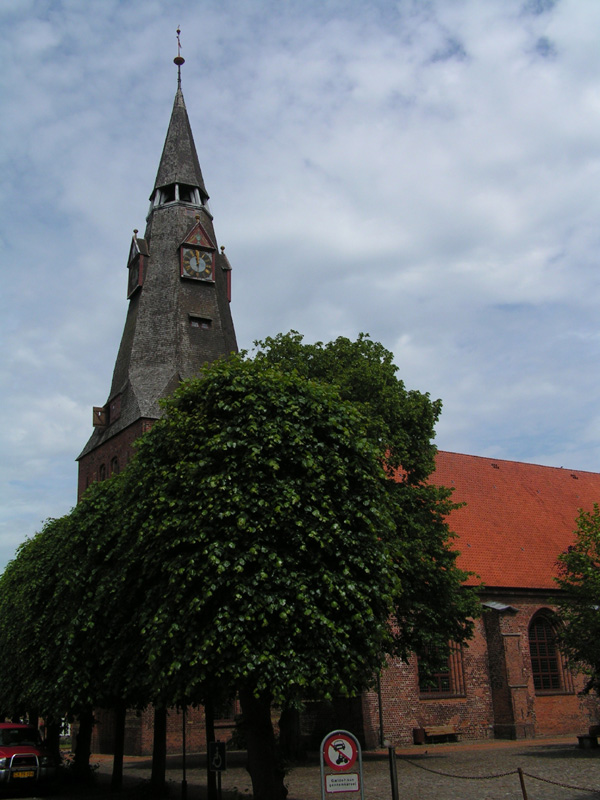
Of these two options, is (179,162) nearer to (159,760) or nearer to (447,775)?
(159,760)

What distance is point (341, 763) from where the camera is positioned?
10.0m

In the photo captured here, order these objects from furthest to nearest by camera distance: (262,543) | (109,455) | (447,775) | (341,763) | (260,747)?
(109,455) → (260,747) → (447,775) → (262,543) → (341,763)

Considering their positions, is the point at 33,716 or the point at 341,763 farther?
the point at 33,716

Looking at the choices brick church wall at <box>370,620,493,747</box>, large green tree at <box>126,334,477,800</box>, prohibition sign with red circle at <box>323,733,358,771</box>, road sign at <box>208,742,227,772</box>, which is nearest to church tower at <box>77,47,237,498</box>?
brick church wall at <box>370,620,493,747</box>

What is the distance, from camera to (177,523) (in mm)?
13523

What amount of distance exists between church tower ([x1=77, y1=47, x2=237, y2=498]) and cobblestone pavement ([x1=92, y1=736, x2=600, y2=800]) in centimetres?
1457

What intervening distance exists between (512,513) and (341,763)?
101 ft

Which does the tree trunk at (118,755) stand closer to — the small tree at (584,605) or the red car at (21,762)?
the red car at (21,762)

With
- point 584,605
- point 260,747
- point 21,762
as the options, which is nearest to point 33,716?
point 21,762

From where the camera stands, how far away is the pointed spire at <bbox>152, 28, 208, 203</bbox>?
4131cm

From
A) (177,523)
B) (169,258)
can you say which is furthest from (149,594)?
(169,258)

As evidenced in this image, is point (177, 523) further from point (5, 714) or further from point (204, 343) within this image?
point (204, 343)

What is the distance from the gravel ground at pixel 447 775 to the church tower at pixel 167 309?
1464 cm

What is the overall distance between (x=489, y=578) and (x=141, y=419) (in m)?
17.3
